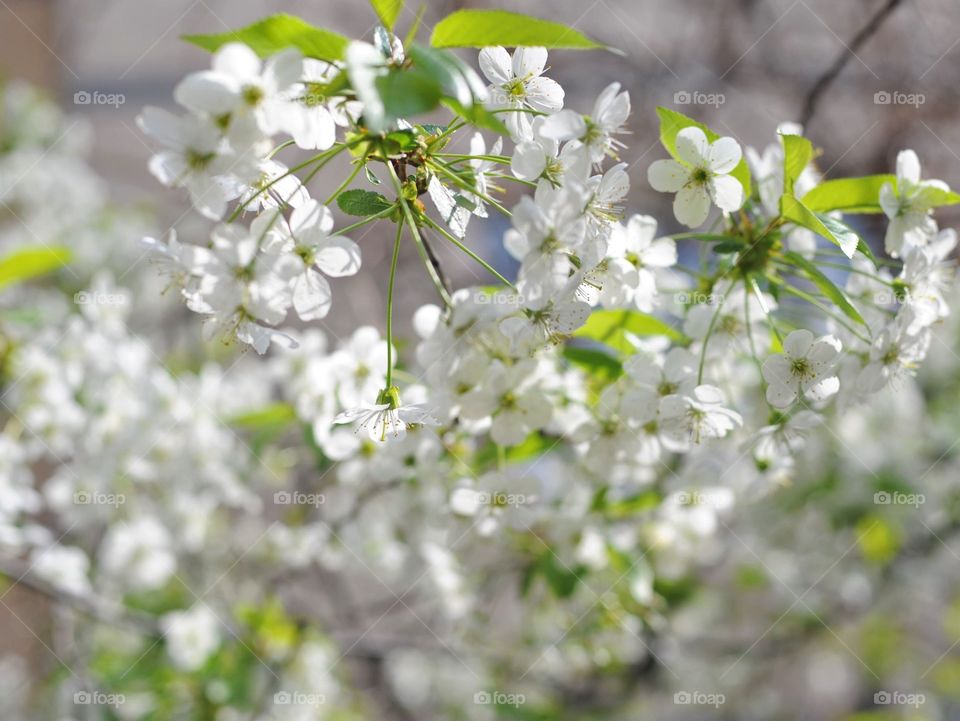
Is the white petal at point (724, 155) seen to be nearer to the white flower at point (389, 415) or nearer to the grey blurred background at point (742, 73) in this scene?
the white flower at point (389, 415)

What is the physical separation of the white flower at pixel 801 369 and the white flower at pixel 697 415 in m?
0.05

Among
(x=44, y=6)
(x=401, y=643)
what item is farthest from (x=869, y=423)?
(x=44, y=6)

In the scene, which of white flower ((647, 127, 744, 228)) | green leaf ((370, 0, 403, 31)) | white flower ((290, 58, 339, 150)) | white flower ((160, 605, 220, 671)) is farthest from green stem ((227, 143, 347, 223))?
white flower ((160, 605, 220, 671))

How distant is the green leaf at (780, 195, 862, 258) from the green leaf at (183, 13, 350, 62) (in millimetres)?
495

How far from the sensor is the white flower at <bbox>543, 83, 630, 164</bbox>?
0.80 meters

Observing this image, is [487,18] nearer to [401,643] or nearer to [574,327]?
[574,327]

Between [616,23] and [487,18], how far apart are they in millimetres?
2343

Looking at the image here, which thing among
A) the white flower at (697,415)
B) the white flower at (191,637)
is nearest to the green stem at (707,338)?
the white flower at (697,415)

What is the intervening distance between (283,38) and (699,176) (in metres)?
0.47

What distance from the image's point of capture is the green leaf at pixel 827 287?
868mm

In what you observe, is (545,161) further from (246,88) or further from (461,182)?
(246,88)

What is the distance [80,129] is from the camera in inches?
139

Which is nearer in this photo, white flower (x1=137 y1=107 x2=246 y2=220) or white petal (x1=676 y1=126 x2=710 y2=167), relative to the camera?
white flower (x1=137 y1=107 x2=246 y2=220)

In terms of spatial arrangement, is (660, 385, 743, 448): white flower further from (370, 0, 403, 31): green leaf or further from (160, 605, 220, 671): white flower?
(160, 605, 220, 671): white flower
